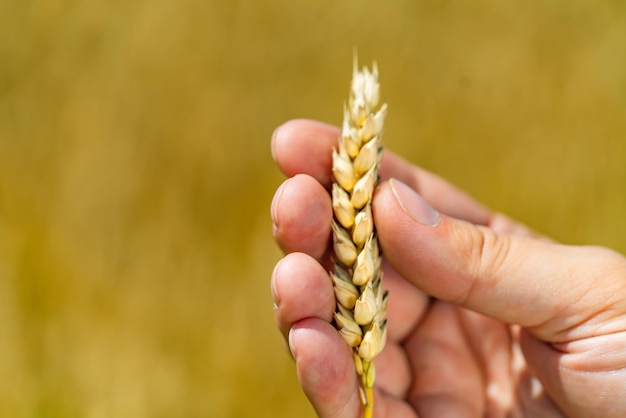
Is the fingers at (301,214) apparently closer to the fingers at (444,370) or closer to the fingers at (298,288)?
the fingers at (298,288)

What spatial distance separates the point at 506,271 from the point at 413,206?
18cm

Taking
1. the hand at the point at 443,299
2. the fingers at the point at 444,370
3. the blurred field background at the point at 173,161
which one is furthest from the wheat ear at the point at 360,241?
the blurred field background at the point at 173,161

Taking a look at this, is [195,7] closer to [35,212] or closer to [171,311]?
[35,212]

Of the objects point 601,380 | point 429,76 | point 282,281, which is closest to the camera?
point 282,281

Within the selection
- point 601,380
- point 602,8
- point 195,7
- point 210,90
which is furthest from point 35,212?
point 602,8

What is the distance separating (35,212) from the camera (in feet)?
4.32

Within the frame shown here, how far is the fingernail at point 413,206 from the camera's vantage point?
79cm

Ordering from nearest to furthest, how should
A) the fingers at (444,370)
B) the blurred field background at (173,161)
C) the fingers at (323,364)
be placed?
1. the fingers at (323,364)
2. the fingers at (444,370)
3. the blurred field background at (173,161)

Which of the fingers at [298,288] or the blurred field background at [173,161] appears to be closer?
the fingers at [298,288]

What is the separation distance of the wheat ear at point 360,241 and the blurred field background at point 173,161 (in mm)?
574

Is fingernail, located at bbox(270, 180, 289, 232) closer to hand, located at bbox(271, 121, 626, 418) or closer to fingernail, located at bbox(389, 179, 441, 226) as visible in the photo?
hand, located at bbox(271, 121, 626, 418)

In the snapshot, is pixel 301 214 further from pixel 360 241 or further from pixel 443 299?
pixel 443 299

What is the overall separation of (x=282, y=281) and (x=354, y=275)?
99 mm

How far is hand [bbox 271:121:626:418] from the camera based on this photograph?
757 mm
